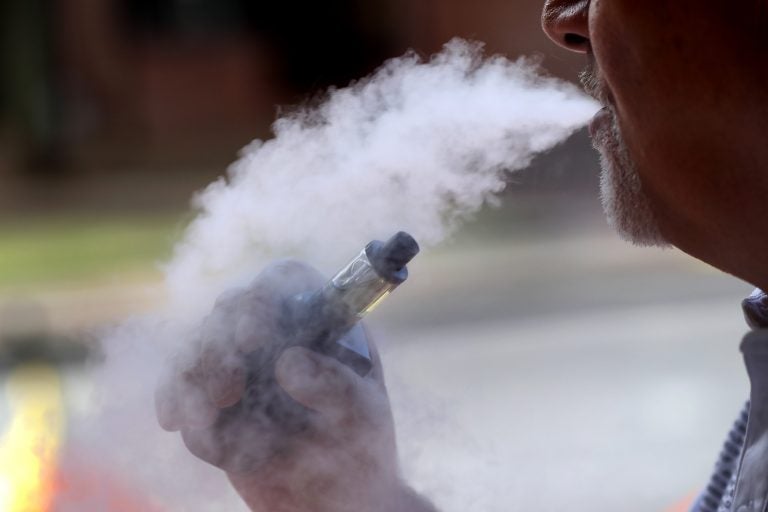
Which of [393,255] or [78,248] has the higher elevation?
[78,248]

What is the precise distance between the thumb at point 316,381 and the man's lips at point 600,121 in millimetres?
386

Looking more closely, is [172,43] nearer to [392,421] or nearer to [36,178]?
[36,178]

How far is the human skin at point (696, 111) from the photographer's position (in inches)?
45.0

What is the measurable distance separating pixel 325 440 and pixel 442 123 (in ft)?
1.63

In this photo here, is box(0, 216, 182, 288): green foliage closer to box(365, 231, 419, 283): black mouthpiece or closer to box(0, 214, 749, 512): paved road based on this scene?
box(0, 214, 749, 512): paved road

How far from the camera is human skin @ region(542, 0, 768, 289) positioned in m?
1.14

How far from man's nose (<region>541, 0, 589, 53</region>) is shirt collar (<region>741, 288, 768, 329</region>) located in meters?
0.35

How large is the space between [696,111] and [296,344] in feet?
1.64

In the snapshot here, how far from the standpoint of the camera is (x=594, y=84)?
133 cm

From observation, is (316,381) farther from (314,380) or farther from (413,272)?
(413,272)

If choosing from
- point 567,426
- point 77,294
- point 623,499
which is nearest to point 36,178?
point 77,294

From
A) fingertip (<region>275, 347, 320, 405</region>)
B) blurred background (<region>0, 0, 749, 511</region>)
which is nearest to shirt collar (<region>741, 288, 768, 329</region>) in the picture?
blurred background (<region>0, 0, 749, 511</region>)

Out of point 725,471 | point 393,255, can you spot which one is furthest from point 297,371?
point 725,471

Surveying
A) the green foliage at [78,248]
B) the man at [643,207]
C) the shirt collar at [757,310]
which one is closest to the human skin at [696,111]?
the man at [643,207]
